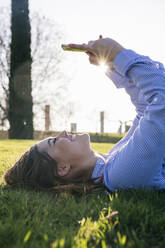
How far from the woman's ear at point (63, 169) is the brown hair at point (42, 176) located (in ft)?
0.13

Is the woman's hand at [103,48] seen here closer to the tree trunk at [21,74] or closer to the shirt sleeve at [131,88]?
the shirt sleeve at [131,88]

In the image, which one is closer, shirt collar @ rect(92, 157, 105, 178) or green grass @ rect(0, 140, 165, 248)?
green grass @ rect(0, 140, 165, 248)

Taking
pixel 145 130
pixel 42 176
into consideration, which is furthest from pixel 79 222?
pixel 42 176

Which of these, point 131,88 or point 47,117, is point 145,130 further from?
point 47,117

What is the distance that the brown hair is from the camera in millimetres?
2324

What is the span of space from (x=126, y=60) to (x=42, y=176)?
51.4 inches

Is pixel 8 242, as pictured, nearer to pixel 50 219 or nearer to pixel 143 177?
pixel 50 219

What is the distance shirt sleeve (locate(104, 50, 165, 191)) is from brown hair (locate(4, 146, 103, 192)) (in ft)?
1.52

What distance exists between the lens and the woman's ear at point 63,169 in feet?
7.87

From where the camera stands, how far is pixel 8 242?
4.29 feet

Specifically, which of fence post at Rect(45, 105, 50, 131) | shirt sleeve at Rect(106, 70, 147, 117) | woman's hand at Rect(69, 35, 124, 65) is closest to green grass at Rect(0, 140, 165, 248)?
shirt sleeve at Rect(106, 70, 147, 117)

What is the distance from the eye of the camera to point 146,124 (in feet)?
6.11

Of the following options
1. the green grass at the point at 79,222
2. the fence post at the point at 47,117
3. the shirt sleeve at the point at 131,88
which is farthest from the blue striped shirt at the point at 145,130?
the fence post at the point at 47,117

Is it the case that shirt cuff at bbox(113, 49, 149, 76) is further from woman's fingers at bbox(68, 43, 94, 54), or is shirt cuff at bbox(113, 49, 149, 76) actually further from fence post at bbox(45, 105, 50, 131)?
fence post at bbox(45, 105, 50, 131)
